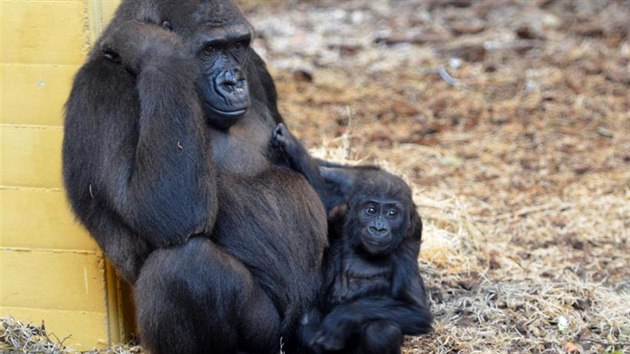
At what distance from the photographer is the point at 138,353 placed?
522cm

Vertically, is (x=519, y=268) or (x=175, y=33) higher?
(x=175, y=33)

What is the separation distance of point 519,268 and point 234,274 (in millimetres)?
2561

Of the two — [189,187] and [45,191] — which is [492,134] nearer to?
[45,191]

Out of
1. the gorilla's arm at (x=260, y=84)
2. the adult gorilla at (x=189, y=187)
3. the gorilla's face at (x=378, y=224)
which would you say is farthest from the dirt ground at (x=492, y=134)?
the gorilla's arm at (x=260, y=84)

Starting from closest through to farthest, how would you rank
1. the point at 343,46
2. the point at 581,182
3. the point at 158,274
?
1. the point at 158,274
2. the point at 581,182
3. the point at 343,46

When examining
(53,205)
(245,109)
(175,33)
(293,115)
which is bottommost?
(293,115)

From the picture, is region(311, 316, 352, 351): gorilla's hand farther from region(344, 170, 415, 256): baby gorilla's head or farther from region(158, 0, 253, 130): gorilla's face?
region(158, 0, 253, 130): gorilla's face

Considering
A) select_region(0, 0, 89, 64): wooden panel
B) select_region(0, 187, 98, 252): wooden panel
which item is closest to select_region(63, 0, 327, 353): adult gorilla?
select_region(0, 0, 89, 64): wooden panel

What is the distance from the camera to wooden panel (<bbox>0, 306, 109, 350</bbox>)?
5.27 metres

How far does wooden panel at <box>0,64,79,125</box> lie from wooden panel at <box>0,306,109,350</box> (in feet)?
3.19

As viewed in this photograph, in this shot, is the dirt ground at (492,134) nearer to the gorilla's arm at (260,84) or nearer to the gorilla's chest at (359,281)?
the gorilla's chest at (359,281)

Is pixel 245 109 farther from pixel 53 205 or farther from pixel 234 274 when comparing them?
pixel 53 205

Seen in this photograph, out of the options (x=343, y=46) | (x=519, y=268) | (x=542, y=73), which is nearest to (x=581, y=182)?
(x=519, y=268)

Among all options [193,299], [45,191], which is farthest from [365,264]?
[45,191]
